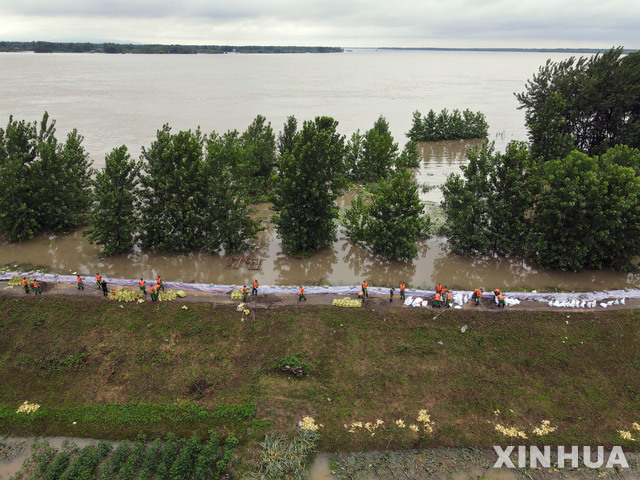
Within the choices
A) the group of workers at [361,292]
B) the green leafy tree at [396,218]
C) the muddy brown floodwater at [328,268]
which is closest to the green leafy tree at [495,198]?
the muddy brown floodwater at [328,268]

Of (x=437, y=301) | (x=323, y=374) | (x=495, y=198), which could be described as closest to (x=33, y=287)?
(x=323, y=374)

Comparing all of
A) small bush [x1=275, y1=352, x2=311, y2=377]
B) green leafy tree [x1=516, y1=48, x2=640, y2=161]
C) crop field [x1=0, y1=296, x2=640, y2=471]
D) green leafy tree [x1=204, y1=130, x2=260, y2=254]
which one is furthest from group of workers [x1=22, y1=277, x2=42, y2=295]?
green leafy tree [x1=516, y1=48, x2=640, y2=161]

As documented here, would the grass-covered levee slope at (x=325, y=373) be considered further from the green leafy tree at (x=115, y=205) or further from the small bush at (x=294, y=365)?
the green leafy tree at (x=115, y=205)

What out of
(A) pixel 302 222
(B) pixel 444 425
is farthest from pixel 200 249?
(B) pixel 444 425

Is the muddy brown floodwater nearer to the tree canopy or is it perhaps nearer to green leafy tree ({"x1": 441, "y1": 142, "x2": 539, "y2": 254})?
the tree canopy

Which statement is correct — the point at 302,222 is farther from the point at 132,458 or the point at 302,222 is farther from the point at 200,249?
the point at 132,458
